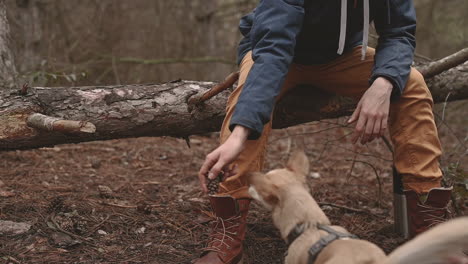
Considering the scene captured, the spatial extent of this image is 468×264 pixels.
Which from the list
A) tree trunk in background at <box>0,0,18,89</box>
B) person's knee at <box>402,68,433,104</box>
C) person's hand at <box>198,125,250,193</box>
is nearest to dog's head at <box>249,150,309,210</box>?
person's hand at <box>198,125,250,193</box>

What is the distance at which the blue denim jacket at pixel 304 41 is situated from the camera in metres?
2.63

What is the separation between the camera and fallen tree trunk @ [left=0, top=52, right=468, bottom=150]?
3271mm

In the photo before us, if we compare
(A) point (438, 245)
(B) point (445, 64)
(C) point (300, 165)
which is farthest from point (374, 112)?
(A) point (438, 245)

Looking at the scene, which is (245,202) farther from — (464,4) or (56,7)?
(464,4)

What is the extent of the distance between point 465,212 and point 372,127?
5.80 ft

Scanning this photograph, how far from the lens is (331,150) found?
22.8 feet

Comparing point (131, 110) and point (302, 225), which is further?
point (131, 110)

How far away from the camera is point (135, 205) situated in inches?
157

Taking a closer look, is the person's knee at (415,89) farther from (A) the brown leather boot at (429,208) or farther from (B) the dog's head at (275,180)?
(B) the dog's head at (275,180)

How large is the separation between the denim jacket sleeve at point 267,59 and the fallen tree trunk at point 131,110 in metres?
0.80

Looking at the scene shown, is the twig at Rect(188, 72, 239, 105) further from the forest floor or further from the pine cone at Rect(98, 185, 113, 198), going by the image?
the pine cone at Rect(98, 185, 113, 198)

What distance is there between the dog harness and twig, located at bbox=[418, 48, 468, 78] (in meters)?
1.80

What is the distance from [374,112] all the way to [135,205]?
210 cm

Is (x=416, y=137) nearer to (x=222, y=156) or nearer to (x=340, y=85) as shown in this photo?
(x=340, y=85)
